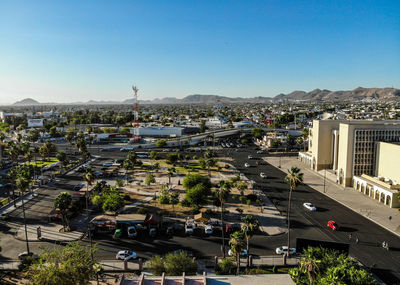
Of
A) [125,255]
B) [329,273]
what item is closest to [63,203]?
[125,255]

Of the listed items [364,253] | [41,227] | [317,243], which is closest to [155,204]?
[41,227]

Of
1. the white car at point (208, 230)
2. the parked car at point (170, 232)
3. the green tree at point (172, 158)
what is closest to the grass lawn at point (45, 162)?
the green tree at point (172, 158)

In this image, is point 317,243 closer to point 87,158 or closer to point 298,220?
point 298,220

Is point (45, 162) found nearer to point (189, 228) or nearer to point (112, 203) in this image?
point (112, 203)

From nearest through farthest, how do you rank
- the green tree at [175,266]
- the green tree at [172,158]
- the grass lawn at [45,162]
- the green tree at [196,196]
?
the green tree at [175,266], the green tree at [196,196], the grass lawn at [45,162], the green tree at [172,158]

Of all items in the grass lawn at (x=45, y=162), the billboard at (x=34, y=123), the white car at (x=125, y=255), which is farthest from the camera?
the billboard at (x=34, y=123)

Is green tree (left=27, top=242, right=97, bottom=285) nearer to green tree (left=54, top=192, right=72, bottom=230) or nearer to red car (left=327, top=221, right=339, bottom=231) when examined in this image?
green tree (left=54, top=192, right=72, bottom=230)

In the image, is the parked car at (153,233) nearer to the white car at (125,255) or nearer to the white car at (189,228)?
the white car at (189,228)

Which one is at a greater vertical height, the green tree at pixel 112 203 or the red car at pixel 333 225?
the green tree at pixel 112 203
